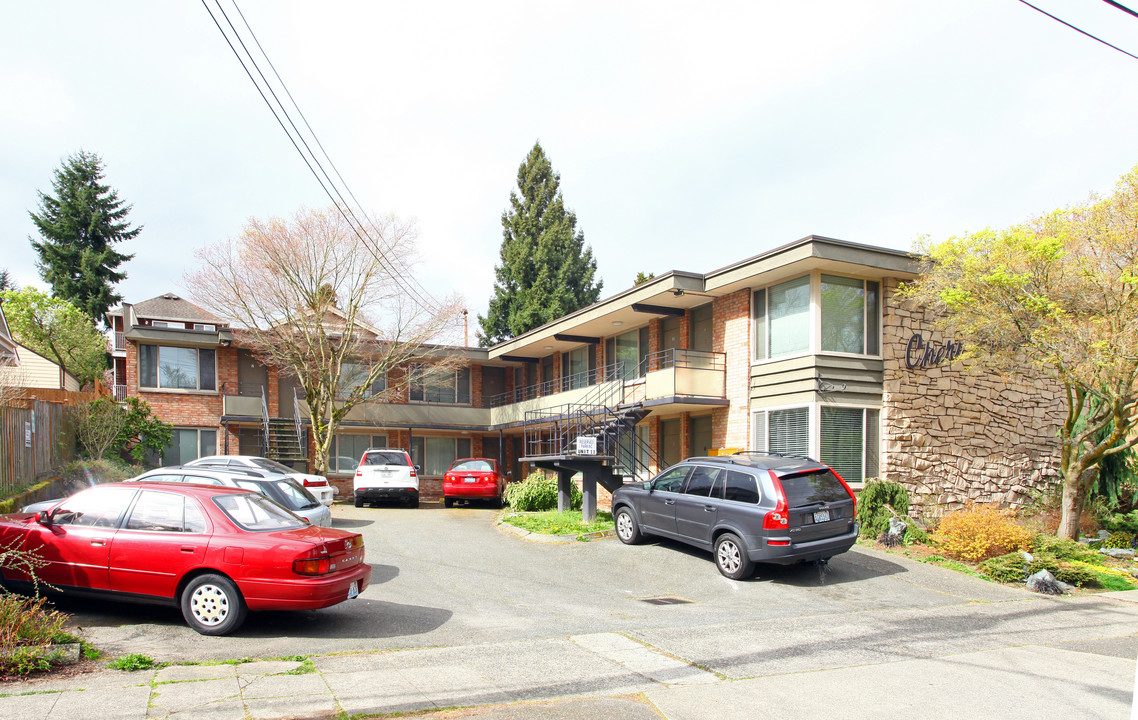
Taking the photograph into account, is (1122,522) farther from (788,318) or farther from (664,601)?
(664,601)

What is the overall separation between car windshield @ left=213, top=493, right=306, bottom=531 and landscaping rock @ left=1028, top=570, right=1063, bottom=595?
32.9 ft

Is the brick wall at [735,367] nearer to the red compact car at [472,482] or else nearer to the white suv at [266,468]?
the red compact car at [472,482]

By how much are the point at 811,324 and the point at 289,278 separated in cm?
1473

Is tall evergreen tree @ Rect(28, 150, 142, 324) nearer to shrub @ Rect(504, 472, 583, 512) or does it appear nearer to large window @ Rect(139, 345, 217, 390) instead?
large window @ Rect(139, 345, 217, 390)

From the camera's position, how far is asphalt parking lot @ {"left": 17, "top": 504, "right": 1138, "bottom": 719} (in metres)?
5.80

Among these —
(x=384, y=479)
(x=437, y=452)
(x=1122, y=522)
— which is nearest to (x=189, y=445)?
(x=437, y=452)

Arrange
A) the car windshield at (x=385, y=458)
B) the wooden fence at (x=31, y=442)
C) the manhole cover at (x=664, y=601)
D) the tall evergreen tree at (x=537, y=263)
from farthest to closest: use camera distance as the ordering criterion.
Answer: the tall evergreen tree at (x=537, y=263), the car windshield at (x=385, y=458), the wooden fence at (x=31, y=442), the manhole cover at (x=664, y=601)

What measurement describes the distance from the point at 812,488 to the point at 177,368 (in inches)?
888

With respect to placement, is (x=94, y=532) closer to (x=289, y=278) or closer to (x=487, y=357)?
(x=289, y=278)

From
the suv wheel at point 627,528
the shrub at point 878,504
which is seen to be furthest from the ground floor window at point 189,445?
the shrub at point 878,504

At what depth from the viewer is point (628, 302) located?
65.2ft

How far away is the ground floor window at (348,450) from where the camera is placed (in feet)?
89.6

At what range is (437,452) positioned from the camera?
2952cm

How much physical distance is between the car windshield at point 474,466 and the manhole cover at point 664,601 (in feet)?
40.8
